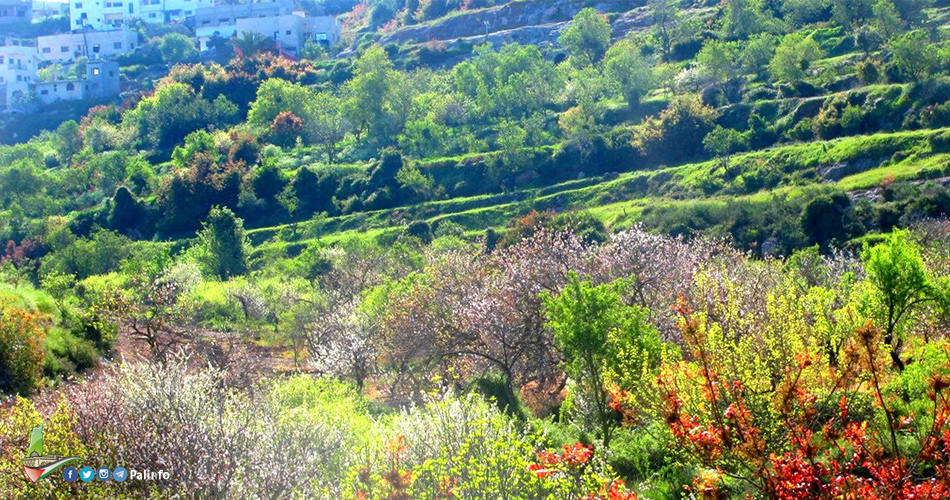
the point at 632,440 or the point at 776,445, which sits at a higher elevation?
the point at 776,445

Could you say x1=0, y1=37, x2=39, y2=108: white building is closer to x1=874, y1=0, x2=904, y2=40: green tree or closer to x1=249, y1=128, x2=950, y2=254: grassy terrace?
x1=249, y1=128, x2=950, y2=254: grassy terrace

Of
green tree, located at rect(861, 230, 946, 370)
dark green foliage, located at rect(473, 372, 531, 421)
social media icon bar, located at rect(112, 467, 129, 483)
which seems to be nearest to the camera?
social media icon bar, located at rect(112, 467, 129, 483)

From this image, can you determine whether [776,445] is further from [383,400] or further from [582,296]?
[383,400]

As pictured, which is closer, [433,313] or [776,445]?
[776,445]

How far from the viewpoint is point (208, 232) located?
65.3 meters

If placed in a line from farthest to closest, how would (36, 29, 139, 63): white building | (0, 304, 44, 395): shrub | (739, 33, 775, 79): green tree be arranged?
(36, 29, 139, 63): white building → (739, 33, 775, 79): green tree → (0, 304, 44, 395): shrub

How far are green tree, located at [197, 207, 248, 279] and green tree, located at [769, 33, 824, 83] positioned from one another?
4210 centimetres

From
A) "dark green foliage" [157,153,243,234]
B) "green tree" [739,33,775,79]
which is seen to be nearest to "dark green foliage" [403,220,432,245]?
"dark green foliage" [157,153,243,234]

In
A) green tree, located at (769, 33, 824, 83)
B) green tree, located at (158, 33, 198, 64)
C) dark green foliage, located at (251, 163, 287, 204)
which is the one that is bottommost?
dark green foliage, located at (251, 163, 287, 204)

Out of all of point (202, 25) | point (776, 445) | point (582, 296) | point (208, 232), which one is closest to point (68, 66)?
point (202, 25)

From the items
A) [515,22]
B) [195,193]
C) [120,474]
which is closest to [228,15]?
[515,22]

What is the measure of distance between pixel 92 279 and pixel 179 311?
18789 millimetres

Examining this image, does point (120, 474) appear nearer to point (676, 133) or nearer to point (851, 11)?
point (676, 133)

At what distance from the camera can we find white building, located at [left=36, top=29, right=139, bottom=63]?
5408 inches
